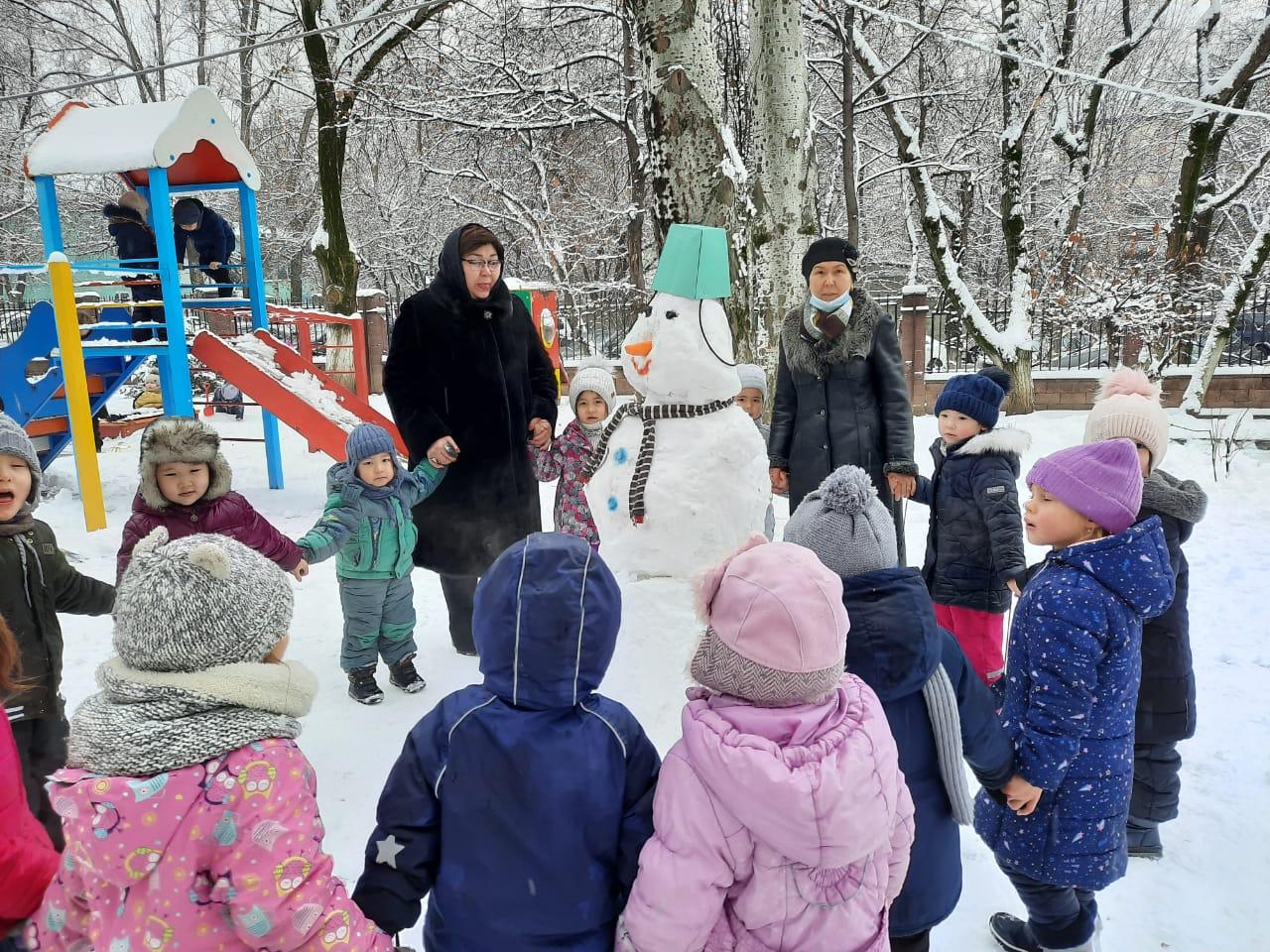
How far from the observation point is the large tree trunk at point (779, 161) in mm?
5961

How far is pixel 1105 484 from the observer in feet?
7.05

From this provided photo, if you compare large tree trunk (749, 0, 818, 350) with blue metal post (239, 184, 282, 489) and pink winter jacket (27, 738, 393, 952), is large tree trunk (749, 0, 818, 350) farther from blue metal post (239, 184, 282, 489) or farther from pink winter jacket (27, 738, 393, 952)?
pink winter jacket (27, 738, 393, 952)

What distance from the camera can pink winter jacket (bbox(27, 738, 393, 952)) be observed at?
135cm

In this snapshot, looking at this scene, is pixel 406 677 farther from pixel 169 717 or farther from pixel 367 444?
pixel 169 717

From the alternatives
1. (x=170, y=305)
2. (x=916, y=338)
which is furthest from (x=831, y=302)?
(x=916, y=338)

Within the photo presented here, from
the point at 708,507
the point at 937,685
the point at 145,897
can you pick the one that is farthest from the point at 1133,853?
the point at 145,897

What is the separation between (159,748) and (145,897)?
0.24 m

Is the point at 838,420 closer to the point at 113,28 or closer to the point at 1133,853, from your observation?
the point at 1133,853

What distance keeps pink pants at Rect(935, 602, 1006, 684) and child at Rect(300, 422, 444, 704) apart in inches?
87.6

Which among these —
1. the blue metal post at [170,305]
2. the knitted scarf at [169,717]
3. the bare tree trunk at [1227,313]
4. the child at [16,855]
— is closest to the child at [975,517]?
the knitted scarf at [169,717]

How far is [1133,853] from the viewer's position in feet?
9.23

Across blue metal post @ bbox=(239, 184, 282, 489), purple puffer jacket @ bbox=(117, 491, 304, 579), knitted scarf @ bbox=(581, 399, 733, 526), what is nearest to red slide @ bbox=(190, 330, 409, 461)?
blue metal post @ bbox=(239, 184, 282, 489)

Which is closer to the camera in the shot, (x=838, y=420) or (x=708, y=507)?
(x=708, y=507)

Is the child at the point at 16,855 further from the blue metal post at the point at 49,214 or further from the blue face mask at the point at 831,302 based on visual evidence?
the blue metal post at the point at 49,214
